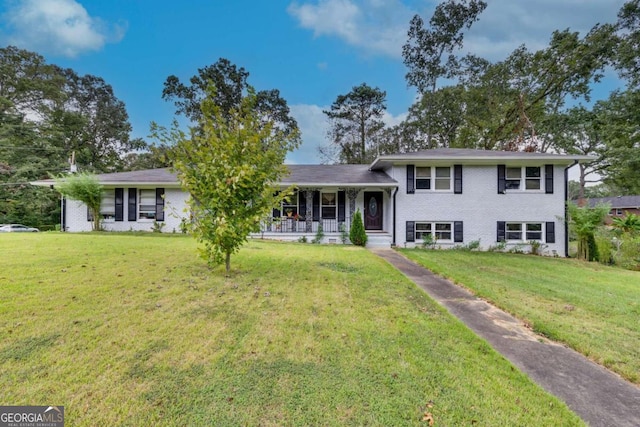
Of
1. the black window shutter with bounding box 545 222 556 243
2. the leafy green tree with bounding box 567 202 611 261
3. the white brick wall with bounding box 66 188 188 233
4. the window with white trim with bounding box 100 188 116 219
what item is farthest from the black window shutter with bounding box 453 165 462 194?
the window with white trim with bounding box 100 188 116 219

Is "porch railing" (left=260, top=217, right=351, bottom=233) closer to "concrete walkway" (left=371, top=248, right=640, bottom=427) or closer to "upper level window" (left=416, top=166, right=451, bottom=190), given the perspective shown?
"upper level window" (left=416, top=166, right=451, bottom=190)

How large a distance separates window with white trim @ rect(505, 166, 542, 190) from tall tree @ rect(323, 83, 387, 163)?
15837mm

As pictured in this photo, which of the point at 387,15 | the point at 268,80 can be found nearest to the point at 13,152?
the point at 268,80

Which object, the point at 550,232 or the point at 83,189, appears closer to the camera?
the point at 550,232

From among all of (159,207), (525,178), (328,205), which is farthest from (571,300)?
(159,207)

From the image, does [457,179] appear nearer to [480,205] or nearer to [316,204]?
[480,205]

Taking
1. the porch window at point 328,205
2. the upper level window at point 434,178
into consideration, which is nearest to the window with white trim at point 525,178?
the upper level window at point 434,178

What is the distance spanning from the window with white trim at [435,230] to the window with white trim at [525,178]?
3.31m

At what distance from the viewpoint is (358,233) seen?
12.4 metres

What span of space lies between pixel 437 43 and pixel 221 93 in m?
19.7

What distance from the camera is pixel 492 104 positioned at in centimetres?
2216

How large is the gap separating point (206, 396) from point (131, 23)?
18.3 m

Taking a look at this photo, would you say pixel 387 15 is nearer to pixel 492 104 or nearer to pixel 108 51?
pixel 492 104

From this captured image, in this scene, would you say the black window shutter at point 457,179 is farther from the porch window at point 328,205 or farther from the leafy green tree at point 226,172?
the leafy green tree at point 226,172
